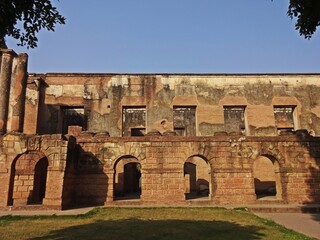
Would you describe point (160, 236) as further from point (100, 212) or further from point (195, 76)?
point (195, 76)

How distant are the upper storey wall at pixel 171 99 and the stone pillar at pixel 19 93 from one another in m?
0.64

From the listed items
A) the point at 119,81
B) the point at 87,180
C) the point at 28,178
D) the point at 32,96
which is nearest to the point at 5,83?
the point at 32,96

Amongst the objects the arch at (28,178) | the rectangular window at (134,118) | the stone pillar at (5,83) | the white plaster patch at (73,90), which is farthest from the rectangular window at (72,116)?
the arch at (28,178)

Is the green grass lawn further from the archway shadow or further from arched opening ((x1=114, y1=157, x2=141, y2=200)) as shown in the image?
arched opening ((x1=114, y1=157, x2=141, y2=200))

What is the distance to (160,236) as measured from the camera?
6.93 meters

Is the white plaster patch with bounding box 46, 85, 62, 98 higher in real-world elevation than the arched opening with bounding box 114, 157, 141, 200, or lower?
higher

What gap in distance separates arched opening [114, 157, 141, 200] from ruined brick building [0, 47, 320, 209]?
63 mm

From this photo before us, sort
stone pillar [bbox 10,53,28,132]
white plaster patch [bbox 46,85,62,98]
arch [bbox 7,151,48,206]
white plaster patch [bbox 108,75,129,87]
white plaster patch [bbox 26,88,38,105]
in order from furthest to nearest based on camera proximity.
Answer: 1. white plaster patch [bbox 108,75,129,87]
2. white plaster patch [bbox 46,85,62,98]
3. white plaster patch [bbox 26,88,38,105]
4. stone pillar [bbox 10,53,28,132]
5. arch [bbox 7,151,48,206]

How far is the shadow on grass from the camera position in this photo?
22.7ft

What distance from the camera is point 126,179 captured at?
2059 cm

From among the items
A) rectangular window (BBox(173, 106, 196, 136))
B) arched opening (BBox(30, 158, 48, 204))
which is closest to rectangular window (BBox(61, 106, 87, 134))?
arched opening (BBox(30, 158, 48, 204))

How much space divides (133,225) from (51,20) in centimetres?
560

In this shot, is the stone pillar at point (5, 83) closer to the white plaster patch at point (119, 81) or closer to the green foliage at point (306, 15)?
the white plaster patch at point (119, 81)

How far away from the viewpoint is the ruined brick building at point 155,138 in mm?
13609
